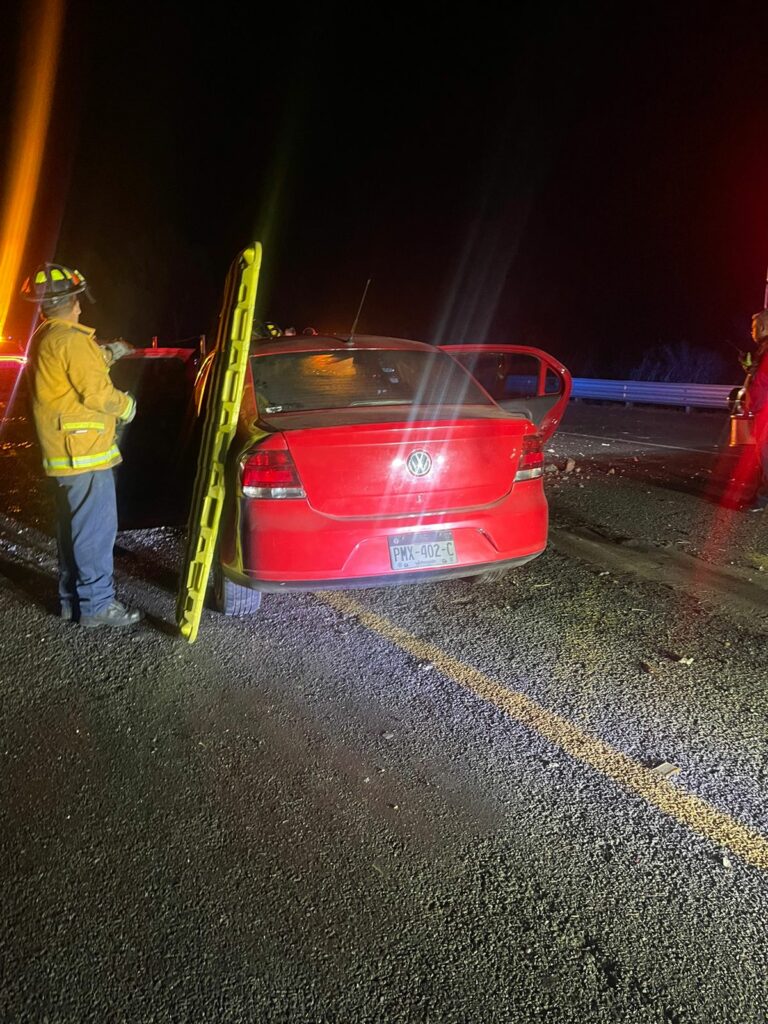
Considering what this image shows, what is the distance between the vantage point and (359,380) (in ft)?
14.4

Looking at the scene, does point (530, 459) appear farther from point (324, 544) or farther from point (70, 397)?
point (70, 397)

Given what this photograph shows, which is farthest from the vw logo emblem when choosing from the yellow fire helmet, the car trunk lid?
the yellow fire helmet

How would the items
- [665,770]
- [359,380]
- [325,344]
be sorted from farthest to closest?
[325,344]
[359,380]
[665,770]

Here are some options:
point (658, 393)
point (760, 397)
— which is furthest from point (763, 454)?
point (658, 393)

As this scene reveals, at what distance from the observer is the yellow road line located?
8.13 ft

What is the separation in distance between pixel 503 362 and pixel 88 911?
A: 4731mm

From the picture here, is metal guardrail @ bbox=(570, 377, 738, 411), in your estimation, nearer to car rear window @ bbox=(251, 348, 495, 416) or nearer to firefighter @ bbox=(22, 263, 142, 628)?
car rear window @ bbox=(251, 348, 495, 416)

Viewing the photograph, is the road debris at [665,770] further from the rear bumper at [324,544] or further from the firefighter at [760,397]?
the firefighter at [760,397]

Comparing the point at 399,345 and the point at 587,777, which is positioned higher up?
the point at 399,345

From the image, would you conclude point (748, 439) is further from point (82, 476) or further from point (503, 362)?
point (82, 476)

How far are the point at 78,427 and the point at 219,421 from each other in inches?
33.0

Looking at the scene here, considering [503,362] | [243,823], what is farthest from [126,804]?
[503,362]

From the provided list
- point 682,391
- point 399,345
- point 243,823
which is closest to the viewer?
point 243,823

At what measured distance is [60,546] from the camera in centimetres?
421
